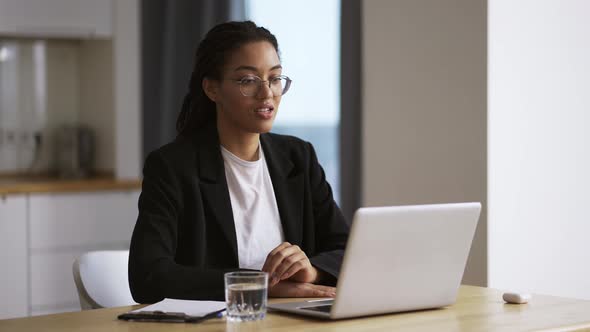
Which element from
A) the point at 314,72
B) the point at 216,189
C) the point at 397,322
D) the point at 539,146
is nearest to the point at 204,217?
the point at 216,189

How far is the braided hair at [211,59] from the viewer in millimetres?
2256

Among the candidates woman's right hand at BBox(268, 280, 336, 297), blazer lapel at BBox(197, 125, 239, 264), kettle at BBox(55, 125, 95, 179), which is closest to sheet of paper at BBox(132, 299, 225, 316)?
woman's right hand at BBox(268, 280, 336, 297)

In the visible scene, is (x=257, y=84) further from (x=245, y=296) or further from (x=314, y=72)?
(x=314, y=72)

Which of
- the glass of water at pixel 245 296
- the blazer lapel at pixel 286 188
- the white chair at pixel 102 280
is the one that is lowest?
the white chair at pixel 102 280

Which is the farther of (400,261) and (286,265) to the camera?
(286,265)

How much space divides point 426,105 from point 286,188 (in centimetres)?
97

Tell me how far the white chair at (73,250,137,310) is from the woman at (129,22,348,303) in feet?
0.57

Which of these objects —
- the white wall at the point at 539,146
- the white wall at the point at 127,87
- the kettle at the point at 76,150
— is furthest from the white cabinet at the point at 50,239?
the white wall at the point at 539,146

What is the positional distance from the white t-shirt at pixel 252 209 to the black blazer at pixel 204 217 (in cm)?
2

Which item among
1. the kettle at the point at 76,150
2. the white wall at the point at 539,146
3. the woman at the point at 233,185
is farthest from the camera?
the kettle at the point at 76,150

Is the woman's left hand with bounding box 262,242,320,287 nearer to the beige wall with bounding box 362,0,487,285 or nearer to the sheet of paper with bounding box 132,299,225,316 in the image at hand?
the sheet of paper with bounding box 132,299,225,316

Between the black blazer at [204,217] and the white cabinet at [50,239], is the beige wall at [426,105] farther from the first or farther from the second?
the white cabinet at [50,239]

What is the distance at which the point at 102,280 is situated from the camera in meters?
2.20

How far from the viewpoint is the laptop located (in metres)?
1.60
